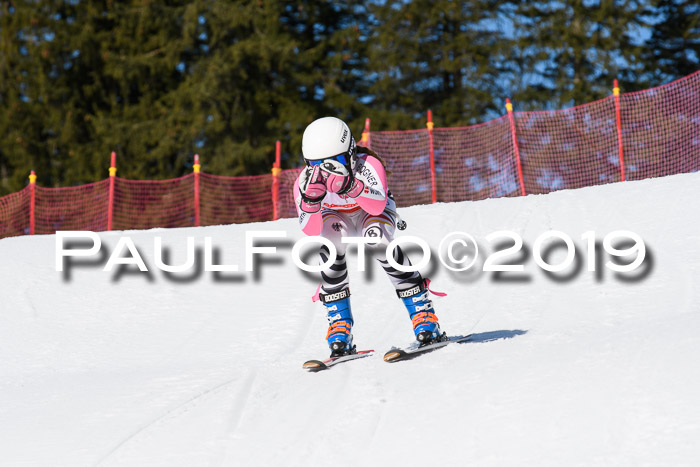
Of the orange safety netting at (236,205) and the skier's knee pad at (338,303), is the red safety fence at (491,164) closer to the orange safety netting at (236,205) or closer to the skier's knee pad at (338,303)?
the orange safety netting at (236,205)

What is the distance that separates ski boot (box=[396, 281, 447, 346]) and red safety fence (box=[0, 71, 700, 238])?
34.0 ft

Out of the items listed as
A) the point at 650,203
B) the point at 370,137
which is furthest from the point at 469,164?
the point at 650,203

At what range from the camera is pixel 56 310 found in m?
10.2

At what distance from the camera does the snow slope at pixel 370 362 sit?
4.61m

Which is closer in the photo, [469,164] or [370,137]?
[370,137]

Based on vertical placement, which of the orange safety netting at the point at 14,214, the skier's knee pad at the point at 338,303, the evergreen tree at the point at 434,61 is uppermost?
the evergreen tree at the point at 434,61

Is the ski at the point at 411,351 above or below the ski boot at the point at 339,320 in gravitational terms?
below

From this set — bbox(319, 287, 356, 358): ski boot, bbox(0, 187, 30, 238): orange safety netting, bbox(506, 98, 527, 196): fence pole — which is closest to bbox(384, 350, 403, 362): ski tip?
bbox(319, 287, 356, 358): ski boot

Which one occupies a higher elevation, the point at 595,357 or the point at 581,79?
the point at 581,79

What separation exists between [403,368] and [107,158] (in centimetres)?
2431

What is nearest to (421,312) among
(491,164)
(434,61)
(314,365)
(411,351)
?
(411,351)

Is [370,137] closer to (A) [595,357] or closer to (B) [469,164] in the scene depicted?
(B) [469,164]

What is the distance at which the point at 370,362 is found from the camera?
6.39 meters

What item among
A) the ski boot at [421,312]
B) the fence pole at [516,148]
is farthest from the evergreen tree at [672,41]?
the ski boot at [421,312]
